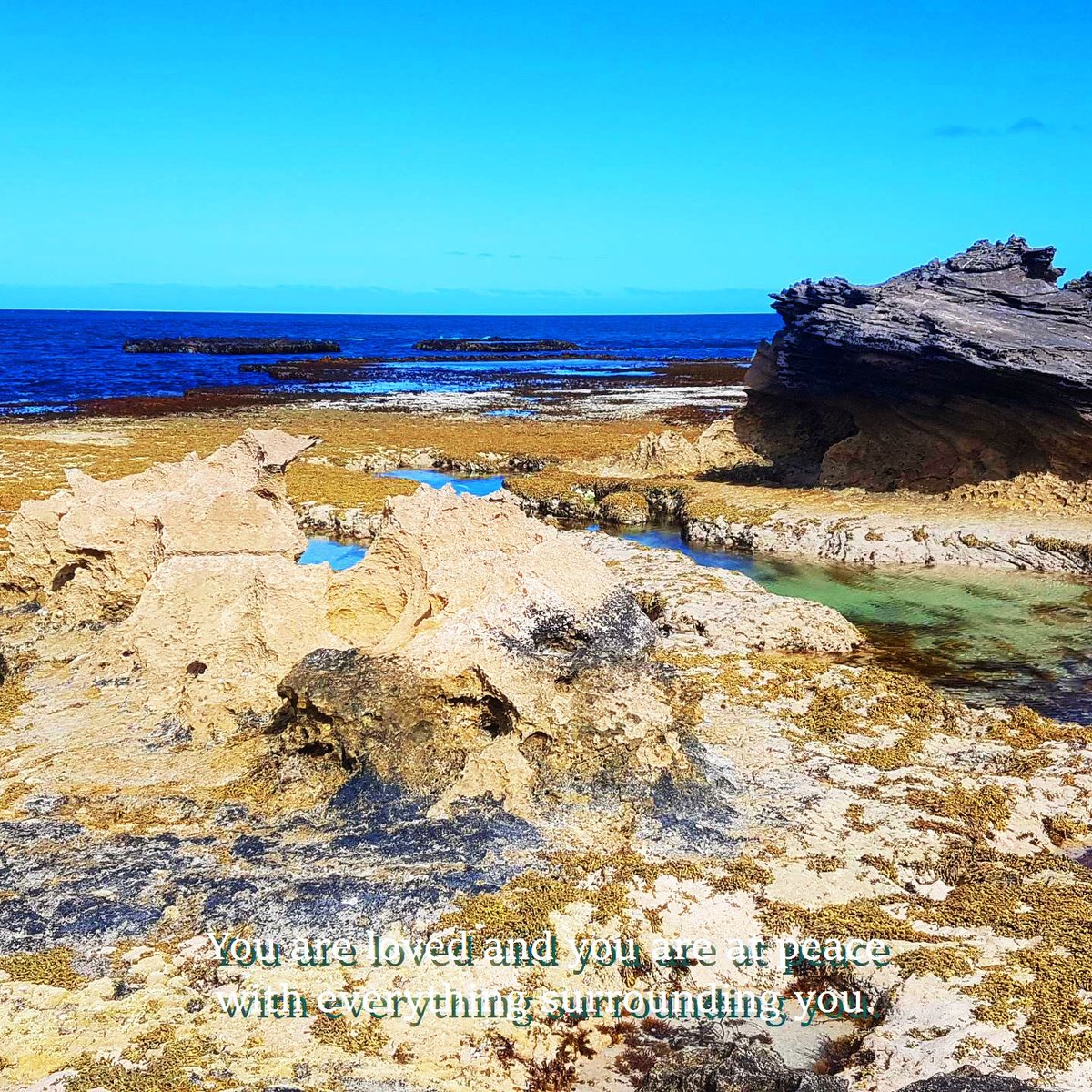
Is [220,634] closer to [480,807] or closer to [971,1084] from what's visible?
[480,807]

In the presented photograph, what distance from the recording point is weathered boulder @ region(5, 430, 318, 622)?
12742 millimetres

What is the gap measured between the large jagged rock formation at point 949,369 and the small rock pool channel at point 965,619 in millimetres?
4774

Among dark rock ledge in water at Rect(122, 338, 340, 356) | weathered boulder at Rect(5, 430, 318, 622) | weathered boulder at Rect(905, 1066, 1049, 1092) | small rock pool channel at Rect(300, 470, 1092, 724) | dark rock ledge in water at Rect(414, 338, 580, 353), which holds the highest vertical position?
dark rock ledge in water at Rect(414, 338, 580, 353)

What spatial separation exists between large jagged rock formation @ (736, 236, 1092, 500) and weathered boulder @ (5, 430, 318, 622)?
15073mm

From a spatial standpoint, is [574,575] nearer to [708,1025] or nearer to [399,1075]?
[708,1025]

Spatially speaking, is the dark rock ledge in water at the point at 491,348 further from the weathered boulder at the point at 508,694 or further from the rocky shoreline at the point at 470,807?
the weathered boulder at the point at 508,694

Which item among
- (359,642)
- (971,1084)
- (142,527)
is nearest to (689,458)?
(142,527)

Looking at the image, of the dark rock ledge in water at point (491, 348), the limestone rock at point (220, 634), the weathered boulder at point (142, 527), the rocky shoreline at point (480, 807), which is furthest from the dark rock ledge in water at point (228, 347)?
the limestone rock at point (220, 634)

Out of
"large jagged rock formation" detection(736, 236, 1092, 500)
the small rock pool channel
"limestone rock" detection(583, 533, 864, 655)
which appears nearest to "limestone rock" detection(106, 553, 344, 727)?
"limestone rock" detection(583, 533, 864, 655)

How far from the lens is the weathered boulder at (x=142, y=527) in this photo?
12742mm

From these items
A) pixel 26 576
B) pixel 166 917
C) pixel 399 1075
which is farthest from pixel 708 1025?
pixel 26 576

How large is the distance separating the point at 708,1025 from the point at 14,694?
9.07 m

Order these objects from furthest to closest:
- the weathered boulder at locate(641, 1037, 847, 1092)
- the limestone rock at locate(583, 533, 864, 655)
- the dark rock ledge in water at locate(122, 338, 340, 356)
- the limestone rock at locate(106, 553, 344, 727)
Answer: the dark rock ledge in water at locate(122, 338, 340, 356)
the limestone rock at locate(583, 533, 864, 655)
the limestone rock at locate(106, 553, 344, 727)
the weathered boulder at locate(641, 1037, 847, 1092)

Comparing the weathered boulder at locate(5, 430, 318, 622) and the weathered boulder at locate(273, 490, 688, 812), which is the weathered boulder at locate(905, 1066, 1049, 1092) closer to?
the weathered boulder at locate(273, 490, 688, 812)
